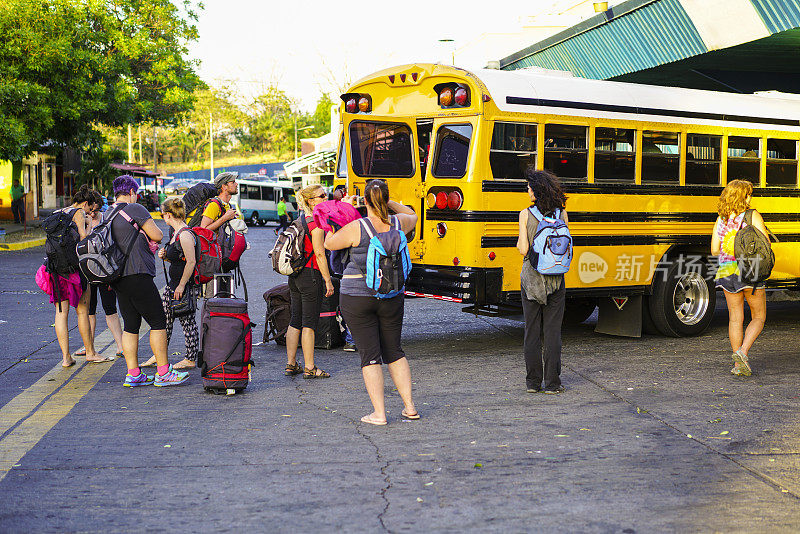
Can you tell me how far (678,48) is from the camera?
15.6 meters

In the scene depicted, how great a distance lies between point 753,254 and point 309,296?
3.91 metres

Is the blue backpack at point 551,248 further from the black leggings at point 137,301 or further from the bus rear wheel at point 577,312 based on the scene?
the bus rear wheel at point 577,312

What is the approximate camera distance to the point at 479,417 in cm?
656

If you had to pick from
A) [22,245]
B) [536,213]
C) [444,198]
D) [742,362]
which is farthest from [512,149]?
A: [22,245]

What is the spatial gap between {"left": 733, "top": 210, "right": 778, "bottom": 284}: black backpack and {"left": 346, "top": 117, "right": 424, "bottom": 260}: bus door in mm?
3052

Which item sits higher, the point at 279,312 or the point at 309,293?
the point at 309,293

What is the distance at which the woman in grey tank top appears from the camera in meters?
6.19

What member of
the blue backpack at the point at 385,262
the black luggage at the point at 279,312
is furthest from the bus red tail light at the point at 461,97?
the blue backpack at the point at 385,262

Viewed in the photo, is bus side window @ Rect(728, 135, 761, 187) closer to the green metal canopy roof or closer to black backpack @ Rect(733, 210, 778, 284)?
black backpack @ Rect(733, 210, 778, 284)

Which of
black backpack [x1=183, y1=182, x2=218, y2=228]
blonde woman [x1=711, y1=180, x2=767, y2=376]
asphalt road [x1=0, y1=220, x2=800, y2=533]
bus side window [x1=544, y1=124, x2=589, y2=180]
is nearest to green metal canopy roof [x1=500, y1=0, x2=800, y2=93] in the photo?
bus side window [x1=544, y1=124, x2=589, y2=180]

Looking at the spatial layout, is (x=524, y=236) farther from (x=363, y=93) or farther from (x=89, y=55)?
(x=89, y=55)

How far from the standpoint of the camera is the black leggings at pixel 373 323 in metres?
6.19

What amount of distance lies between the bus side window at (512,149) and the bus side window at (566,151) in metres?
0.18

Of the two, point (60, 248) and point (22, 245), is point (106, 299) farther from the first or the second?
point (22, 245)
